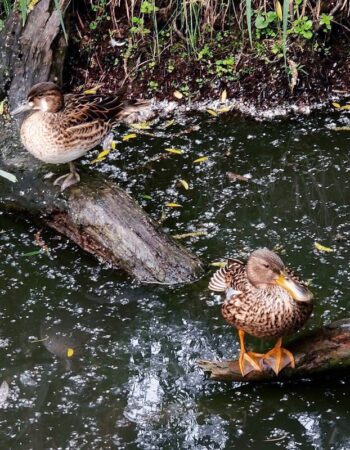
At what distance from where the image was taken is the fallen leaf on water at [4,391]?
13.8 ft

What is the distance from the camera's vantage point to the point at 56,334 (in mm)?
4711

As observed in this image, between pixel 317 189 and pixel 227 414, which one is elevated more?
pixel 317 189

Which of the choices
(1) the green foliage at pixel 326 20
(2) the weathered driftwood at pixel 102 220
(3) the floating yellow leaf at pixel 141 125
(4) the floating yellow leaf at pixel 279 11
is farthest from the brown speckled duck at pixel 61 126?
(1) the green foliage at pixel 326 20

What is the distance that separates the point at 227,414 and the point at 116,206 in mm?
1774

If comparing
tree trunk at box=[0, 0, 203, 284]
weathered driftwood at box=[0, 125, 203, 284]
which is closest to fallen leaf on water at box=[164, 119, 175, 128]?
tree trunk at box=[0, 0, 203, 284]

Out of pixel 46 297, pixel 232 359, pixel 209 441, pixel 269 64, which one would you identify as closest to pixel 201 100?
pixel 269 64

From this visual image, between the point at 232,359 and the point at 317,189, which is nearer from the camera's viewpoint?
the point at 232,359

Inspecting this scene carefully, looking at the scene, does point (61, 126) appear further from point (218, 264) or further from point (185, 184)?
point (218, 264)

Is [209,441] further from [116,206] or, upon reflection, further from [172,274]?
[116,206]

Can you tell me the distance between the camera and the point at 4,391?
4266 millimetres

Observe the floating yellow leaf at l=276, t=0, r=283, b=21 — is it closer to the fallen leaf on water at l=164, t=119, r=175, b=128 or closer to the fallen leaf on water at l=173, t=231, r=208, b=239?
the fallen leaf on water at l=164, t=119, r=175, b=128

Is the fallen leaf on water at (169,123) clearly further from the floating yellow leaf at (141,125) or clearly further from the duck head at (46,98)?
the duck head at (46,98)

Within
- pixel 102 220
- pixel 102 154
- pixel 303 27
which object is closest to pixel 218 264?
pixel 102 220

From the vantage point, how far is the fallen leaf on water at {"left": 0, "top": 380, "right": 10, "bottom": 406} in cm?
420
